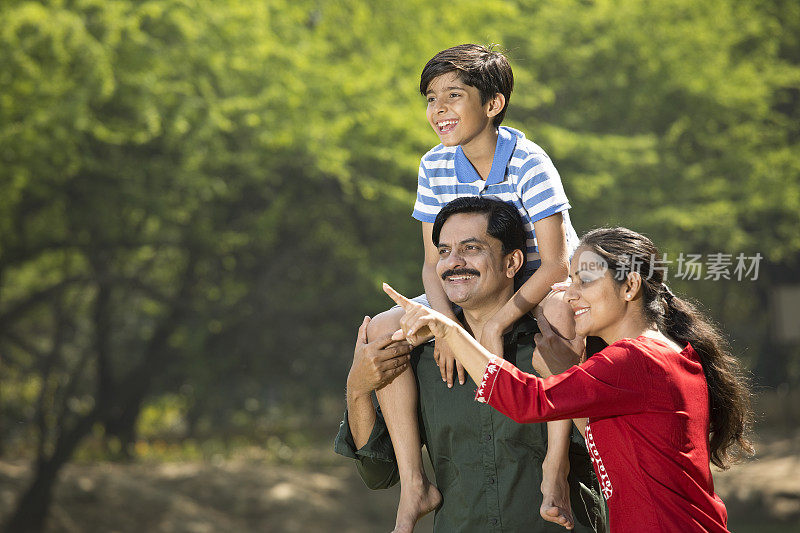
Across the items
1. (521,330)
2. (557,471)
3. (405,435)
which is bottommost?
(557,471)

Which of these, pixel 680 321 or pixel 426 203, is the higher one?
pixel 426 203

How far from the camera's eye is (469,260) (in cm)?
315

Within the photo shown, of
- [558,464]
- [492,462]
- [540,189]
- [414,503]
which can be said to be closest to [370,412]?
[414,503]

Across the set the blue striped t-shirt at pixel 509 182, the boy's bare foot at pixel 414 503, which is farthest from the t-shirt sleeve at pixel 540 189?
the boy's bare foot at pixel 414 503

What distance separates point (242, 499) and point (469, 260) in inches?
411

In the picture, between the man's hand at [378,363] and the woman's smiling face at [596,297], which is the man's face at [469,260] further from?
the woman's smiling face at [596,297]

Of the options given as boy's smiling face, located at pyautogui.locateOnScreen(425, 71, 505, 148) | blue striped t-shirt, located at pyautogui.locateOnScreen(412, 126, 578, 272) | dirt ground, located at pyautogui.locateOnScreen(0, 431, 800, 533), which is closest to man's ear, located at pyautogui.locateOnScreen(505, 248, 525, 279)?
blue striped t-shirt, located at pyautogui.locateOnScreen(412, 126, 578, 272)

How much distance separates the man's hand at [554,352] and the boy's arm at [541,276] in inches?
4.7

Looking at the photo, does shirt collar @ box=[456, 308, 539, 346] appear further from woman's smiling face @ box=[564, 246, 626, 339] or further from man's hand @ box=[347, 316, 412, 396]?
woman's smiling face @ box=[564, 246, 626, 339]

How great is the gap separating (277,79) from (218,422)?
716 cm

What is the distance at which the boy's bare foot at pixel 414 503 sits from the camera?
3205 mm

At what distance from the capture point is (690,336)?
8.64ft

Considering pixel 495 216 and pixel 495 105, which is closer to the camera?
pixel 495 216

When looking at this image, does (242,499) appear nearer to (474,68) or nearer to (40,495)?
(40,495)
